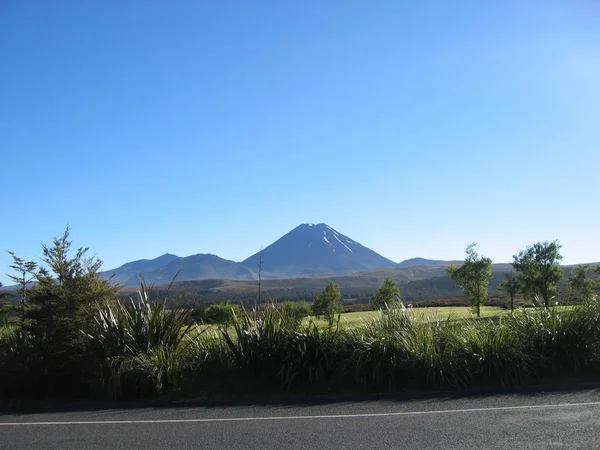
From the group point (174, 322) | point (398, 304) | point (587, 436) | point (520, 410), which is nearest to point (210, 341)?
point (174, 322)

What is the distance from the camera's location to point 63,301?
10469 mm

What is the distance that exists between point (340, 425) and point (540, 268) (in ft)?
128

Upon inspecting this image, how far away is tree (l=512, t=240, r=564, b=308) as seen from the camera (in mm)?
40312

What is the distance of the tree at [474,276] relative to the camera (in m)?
44.5

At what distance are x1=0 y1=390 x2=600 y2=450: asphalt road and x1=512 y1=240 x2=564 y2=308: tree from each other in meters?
35.0

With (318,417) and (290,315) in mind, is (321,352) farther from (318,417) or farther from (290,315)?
(318,417)

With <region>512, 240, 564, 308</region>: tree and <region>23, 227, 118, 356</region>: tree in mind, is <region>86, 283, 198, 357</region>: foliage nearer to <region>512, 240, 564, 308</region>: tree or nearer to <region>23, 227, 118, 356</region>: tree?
<region>23, 227, 118, 356</region>: tree

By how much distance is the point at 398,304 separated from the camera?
11242 millimetres

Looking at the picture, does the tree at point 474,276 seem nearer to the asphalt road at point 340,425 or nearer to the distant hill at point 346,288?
the distant hill at point 346,288

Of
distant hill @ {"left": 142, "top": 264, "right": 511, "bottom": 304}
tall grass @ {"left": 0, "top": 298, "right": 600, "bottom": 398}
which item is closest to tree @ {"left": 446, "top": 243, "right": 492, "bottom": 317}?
distant hill @ {"left": 142, "top": 264, "right": 511, "bottom": 304}

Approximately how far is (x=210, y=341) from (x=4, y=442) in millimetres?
4378

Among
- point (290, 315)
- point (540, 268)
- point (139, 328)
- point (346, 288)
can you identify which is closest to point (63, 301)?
point (139, 328)

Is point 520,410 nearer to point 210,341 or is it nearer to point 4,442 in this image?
point 210,341

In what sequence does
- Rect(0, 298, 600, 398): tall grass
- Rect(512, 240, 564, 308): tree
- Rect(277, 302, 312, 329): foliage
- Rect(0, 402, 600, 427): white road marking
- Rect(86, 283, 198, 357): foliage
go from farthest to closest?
1. Rect(512, 240, 564, 308): tree
2. Rect(277, 302, 312, 329): foliage
3. Rect(86, 283, 198, 357): foliage
4. Rect(0, 298, 600, 398): tall grass
5. Rect(0, 402, 600, 427): white road marking
